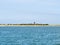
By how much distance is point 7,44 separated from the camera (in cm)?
4116

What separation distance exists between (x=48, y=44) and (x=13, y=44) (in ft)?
19.9

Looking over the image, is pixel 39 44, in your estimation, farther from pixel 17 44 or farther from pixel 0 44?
pixel 0 44

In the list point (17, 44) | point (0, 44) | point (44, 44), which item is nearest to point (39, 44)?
point (44, 44)

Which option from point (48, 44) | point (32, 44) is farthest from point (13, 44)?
point (48, 44)

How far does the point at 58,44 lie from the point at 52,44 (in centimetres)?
107

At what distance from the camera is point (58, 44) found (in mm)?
→ 41531

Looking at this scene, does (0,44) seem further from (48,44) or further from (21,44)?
(48,44)

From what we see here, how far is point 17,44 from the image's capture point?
41.1m

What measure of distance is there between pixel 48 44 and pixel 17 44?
5.38 m

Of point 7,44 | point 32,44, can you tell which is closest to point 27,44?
point 32,44

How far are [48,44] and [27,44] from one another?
3676 millimetres

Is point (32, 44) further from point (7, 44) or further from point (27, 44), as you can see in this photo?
point (7, 44)

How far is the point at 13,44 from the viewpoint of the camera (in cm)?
4103

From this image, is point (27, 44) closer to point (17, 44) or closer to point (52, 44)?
point (17, 44)
